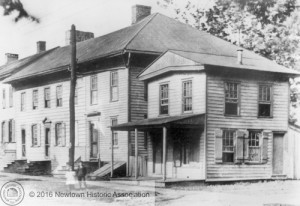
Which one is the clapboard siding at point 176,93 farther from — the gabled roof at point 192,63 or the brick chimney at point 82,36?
the brick chimney at point 82,36

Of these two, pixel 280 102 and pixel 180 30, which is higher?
pixel 180 30

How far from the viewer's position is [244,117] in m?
20.2

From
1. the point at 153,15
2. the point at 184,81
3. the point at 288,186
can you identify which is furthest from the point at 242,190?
the point at 153,15

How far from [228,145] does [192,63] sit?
327 cm

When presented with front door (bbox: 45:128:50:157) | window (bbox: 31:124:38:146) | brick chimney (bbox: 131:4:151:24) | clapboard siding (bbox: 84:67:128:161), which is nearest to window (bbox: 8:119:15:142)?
window (bbox: 31:124:38:146)

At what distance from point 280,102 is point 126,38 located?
7.46m

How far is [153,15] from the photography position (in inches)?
1032

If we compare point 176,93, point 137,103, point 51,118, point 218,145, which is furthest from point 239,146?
point 51,118

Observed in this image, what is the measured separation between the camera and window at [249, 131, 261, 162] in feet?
67.1

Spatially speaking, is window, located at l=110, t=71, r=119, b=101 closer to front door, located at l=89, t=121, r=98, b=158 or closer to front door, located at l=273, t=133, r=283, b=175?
front door, located at l=89, t=121, r=98, b=158

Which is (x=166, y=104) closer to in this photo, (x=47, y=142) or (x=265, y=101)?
(x=265, y=101)

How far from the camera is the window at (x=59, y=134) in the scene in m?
27.5

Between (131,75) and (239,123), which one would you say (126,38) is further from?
(239,123)

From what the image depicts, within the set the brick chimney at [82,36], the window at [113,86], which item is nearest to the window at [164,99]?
the window at [113,86]
